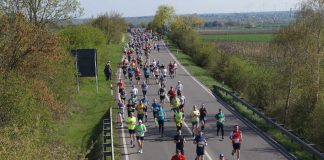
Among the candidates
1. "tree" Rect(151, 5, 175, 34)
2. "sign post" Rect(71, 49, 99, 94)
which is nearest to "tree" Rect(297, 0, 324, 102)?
"sign post" Rect(71, 49, 99, 94)

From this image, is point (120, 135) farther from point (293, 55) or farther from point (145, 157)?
point (293, 55)

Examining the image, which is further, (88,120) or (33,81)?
(88,120)

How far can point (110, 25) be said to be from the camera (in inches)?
3339

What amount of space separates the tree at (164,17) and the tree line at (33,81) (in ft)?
283

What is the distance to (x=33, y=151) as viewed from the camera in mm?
12273

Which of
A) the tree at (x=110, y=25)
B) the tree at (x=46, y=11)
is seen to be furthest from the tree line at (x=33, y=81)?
the tree at (x=110, y=25)

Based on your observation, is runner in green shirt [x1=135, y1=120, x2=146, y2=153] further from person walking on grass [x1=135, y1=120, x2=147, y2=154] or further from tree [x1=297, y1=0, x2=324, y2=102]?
tree [x1=297, y1=0, x2=324, y2=102]

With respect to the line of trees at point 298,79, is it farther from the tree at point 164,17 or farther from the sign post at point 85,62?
the tree at point 164,17

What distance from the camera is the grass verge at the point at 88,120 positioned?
24.1 m

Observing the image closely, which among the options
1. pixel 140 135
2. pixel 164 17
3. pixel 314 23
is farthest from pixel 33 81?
pixel 164 17

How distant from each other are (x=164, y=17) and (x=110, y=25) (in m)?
37.4

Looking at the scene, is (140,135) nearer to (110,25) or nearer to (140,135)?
(140,135)

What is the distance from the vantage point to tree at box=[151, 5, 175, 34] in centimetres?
11938

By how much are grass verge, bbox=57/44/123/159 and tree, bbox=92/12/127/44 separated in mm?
42161
